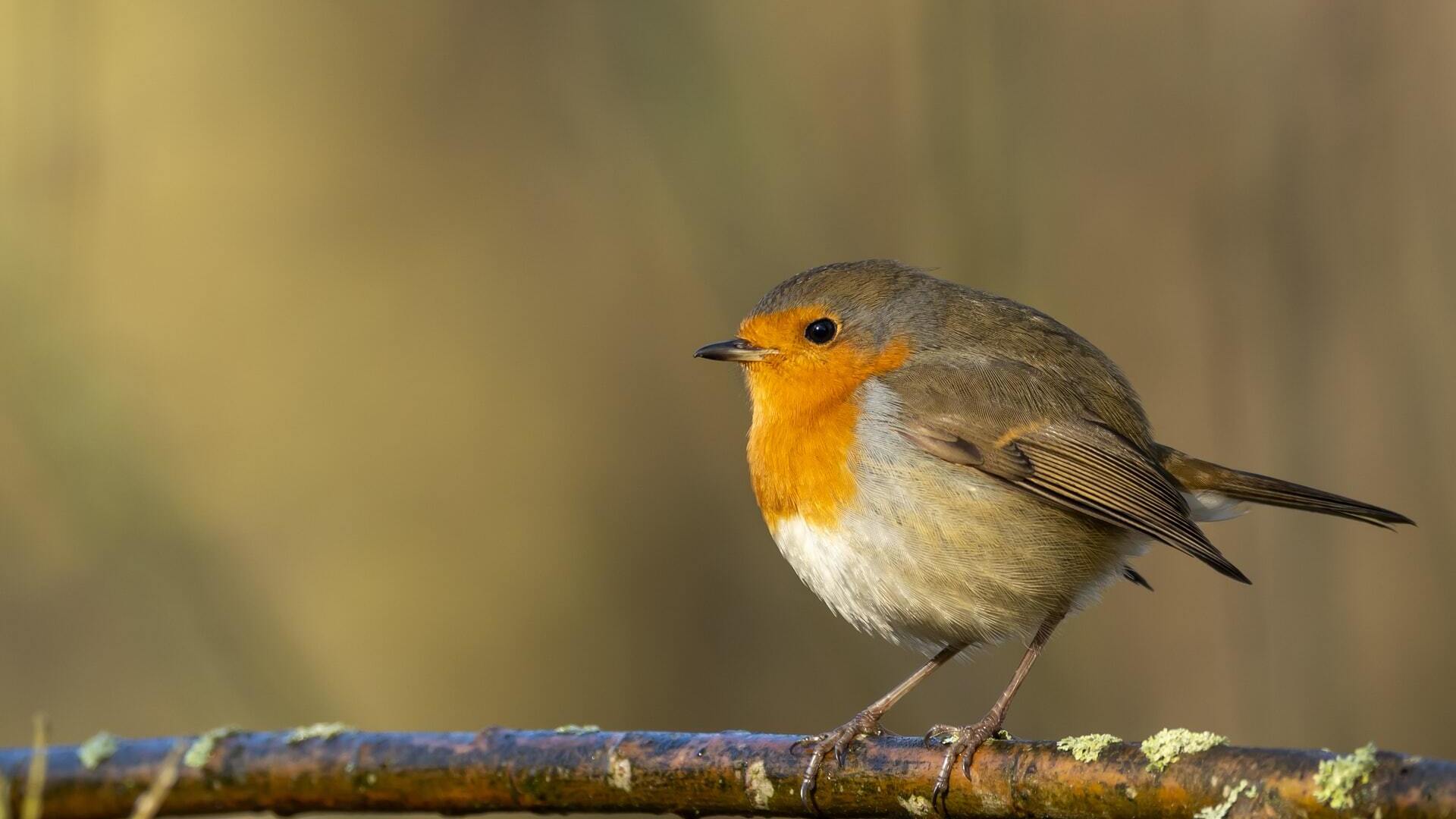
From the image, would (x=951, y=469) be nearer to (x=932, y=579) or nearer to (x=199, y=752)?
(x=932, y=579)

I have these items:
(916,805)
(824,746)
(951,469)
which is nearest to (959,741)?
(916,805)

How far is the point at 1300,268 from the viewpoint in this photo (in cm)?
542

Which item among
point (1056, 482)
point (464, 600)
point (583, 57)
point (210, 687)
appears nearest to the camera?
point (1056, 482)

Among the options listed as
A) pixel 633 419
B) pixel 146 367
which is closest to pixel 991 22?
pixel 633 419

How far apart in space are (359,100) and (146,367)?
176 cm

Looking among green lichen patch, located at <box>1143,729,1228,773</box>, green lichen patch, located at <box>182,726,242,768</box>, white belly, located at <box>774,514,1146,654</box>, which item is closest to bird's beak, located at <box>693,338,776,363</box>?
white belly, located at <box>774,514,1146,654</box>

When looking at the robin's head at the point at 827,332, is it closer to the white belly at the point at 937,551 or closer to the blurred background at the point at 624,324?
the white belly at the point at 937,551

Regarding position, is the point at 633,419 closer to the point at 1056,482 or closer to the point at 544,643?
the point at 544,643

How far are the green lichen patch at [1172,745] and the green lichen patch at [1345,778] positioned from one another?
0.22 meters

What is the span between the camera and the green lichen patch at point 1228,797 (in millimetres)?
2126

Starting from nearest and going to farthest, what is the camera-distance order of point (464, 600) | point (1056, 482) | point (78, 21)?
1. point (1056, 482)
2. point (78, 21)
3. point (464, 600)

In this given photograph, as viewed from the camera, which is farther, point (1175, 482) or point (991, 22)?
point (991, 22)

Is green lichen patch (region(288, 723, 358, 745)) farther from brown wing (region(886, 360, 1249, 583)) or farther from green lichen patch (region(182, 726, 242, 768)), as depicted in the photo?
brown wing (region(886, 360, 1249, 583))

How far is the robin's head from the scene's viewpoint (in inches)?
150
